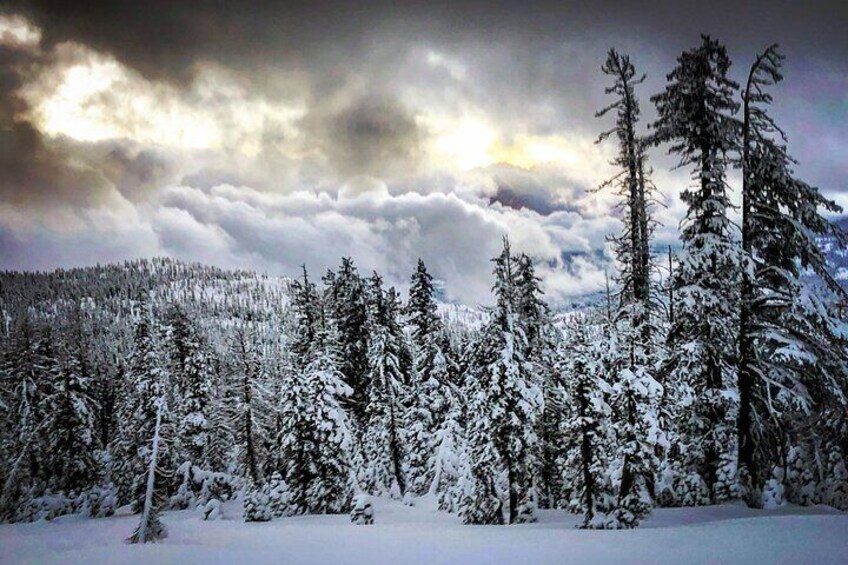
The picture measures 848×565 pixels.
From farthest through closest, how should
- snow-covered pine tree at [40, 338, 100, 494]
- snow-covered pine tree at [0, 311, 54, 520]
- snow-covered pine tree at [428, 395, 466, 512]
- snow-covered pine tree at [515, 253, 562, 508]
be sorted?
snow-covered pine tree at [40, 338, 100, 494], snow-covered pine tree at [0, 311, 54, 520], snow-covered pine tree at [428, 395, 466, 512], snow-covered pine tree at [515, 253, 562, 508]

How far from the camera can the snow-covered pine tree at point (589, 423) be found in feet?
59.0

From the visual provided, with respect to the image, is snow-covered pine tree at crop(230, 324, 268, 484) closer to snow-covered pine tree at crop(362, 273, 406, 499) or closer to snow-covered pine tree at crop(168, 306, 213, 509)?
snow-covered pine tree at crop(168, 306, 213, 509)

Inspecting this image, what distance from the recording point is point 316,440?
92.1ft

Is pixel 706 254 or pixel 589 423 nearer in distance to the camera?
pixel 706 254

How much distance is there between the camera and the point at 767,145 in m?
15.1

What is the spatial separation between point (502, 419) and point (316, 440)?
12.2 m

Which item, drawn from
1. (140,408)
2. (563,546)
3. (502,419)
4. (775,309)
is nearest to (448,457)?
(502,419)

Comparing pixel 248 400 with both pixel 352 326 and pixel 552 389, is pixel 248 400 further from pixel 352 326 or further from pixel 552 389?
pixel 552 389

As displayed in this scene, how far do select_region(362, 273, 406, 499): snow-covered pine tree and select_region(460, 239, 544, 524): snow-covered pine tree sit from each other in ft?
33.8

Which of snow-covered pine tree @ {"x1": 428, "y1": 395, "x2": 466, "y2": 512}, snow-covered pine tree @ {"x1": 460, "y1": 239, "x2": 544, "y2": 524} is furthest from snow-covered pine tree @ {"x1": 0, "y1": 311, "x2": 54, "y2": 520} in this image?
snow-covered pine tree @ {"x1": 460, "y1": 239, "x2": 544, "y2": 524}

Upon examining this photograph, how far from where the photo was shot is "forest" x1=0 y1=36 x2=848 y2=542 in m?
15.0

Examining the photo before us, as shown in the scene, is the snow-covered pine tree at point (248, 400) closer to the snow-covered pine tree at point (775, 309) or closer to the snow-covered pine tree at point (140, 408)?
the snow-covered pine tree at point (140, 408)

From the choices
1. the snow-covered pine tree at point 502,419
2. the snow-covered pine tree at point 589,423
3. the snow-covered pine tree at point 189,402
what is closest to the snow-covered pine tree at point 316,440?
the snow-covered pine tree at point 502,419

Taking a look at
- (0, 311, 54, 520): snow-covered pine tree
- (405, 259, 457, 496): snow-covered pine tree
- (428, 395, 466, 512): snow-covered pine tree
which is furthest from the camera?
(405, 259, 457, 496): snow-covered pine tree
